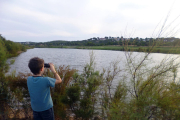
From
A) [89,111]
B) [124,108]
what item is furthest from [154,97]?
[89,111]

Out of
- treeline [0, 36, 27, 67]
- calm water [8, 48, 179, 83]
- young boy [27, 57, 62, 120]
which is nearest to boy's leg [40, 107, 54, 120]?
young boy [27, 57, 62, 120]

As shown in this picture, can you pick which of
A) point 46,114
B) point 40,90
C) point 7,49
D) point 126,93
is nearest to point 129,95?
point 126,93

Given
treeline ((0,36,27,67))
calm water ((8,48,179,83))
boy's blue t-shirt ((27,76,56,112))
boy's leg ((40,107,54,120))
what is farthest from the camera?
calm water ((8,48,179,83))

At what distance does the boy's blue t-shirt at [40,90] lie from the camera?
6.50 feet

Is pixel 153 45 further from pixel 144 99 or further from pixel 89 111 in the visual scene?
pixel 89 111

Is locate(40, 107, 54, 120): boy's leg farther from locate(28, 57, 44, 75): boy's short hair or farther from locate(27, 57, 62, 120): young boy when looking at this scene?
locate(28, 57, 44, 75): boy's short hair

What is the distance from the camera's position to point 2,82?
143 inches

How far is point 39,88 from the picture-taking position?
1.99 meters

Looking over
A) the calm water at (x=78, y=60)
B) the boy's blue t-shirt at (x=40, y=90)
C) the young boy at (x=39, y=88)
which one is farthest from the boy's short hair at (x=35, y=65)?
the calm water at (x=78, y=60)

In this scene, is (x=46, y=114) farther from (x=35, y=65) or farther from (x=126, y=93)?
(x=126, y=93)

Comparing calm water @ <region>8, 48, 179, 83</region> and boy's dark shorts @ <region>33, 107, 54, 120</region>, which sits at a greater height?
boy's dark shorts @ <region>33, 107, 54, 120</region>

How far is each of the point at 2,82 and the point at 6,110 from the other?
35.3 inches

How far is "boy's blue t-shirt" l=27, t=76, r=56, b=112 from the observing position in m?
1.98

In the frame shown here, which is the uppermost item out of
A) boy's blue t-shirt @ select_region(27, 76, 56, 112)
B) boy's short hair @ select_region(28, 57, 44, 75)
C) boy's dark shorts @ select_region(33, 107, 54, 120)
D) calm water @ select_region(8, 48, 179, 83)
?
boy's short hair @ select_region(28, 57, 44, 75)
